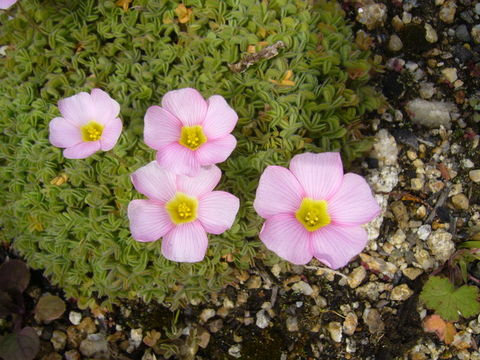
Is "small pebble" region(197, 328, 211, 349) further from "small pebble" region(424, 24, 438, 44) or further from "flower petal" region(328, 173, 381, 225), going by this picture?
"small pebble" region(424, 24, 438, 44)

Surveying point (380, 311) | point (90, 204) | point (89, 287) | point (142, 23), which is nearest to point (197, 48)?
point (142, 23)

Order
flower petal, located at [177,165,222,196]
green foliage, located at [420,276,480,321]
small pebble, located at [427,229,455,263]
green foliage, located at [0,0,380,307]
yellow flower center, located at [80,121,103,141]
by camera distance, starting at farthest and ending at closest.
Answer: small pebble, located at [427,229,455,263] < green foliage, located at [420,276,480,321] < green foliage, located at [0,0,380,307] < yellow flower center, located at [80,121,103,141] < flower petal, located at [177,165,222,196]

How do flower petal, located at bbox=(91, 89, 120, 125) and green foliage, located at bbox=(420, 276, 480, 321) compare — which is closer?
flower petal, located at bbox=(91, 89, 120, 125)

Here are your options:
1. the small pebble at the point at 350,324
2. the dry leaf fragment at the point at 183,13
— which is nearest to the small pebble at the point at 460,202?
the small pebble at the point at 350,324

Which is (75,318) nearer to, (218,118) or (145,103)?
(145,103)

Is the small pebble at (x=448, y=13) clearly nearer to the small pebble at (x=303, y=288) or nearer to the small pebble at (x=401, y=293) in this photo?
the small pebble at (x=401, y=293)

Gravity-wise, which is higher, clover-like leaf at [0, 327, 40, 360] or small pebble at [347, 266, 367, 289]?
clover-like leaf at [0, 327, 40, 360]

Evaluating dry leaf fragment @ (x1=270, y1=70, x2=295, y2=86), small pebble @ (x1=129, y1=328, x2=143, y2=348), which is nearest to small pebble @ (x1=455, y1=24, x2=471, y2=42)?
dry leaf fragment @ (x1=270, y1=70, x2=295, y2=86)
